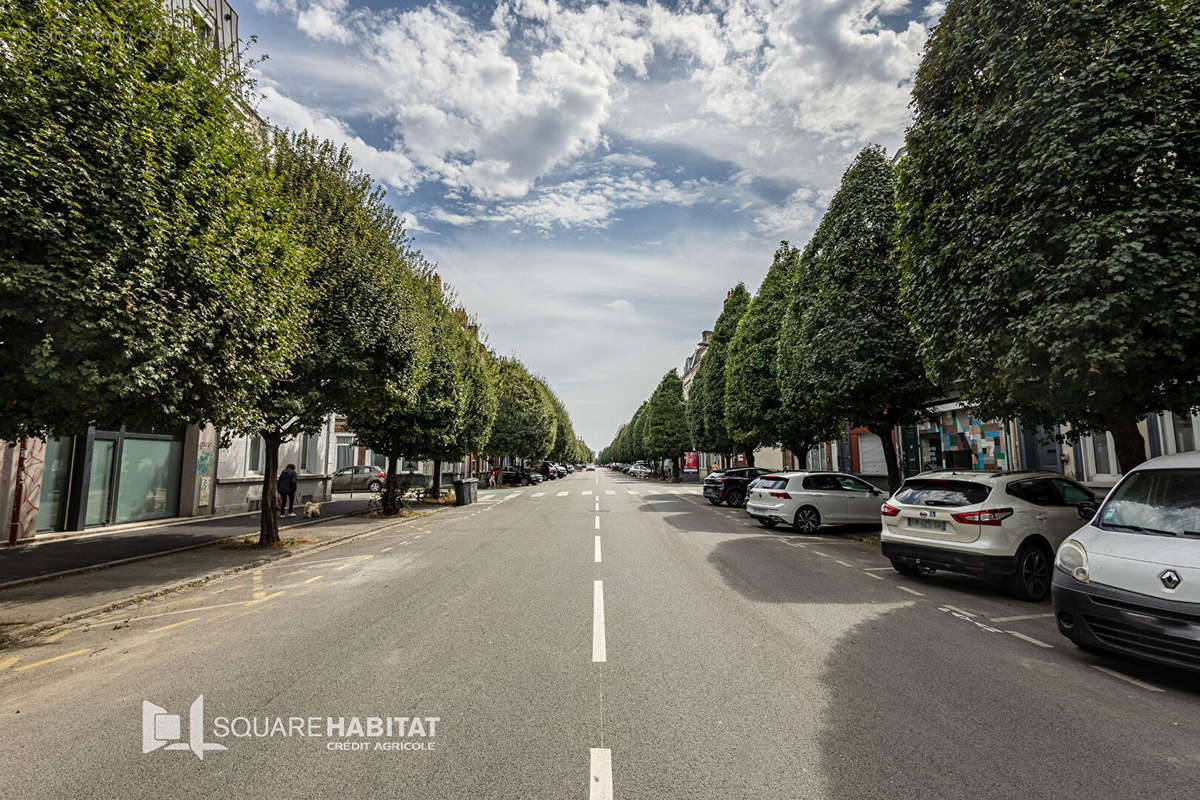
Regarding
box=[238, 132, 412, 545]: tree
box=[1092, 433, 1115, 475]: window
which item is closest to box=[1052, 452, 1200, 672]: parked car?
box=[1092, 433, 1115, 475]: window

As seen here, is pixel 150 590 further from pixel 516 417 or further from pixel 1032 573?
pixel 516 417

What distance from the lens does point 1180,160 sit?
6.51 meters

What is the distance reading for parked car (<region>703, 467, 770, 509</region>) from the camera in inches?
905

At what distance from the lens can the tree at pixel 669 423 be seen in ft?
174

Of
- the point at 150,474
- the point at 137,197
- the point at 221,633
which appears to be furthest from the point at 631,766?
the point at 150,474

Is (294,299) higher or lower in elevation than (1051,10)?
lower

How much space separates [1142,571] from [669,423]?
4939cm

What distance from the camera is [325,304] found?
12836mm

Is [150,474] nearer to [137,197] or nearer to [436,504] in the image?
[436,504]

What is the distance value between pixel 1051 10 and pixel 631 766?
10.1 m

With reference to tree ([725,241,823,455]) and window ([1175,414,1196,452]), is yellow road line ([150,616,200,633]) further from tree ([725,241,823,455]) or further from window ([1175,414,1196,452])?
tree ([725,241,823,455])

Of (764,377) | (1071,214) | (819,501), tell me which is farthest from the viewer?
(764,377)

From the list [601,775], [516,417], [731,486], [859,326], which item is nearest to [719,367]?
[731,486]

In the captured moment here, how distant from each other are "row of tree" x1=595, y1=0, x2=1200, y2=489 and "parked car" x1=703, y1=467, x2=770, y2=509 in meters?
13.6
